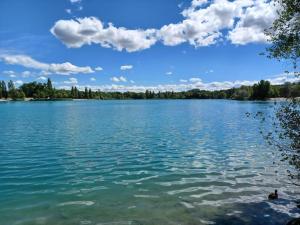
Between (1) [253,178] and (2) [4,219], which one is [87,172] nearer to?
(2) [4,219]

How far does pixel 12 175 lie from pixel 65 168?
3.79m

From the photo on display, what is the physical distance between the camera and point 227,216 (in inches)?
604

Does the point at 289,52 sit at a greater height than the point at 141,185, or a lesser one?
greater

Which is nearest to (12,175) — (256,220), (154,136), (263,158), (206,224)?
(206,224)

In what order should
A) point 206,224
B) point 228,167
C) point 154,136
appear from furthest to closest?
point 154,136 → point 228,167 → point 206,224

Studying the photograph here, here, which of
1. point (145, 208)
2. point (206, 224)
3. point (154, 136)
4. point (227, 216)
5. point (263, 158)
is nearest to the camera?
point (206, 224)

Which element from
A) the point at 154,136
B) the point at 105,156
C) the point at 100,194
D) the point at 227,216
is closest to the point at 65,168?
the point at 105,156

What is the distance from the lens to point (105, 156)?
3000 cm

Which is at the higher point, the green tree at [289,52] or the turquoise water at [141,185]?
the green tree at [289,52]

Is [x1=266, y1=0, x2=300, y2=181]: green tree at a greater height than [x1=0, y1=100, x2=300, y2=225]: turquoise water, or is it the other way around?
[x1=266, y1=0, x2=300, y2=181]: green tree

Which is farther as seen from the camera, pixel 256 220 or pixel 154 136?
pixel 154 136

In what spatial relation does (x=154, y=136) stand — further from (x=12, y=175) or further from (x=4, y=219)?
(x=4, y=219)

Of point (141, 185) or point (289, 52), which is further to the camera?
point (141, 185)

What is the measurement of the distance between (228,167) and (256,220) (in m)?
10.9
